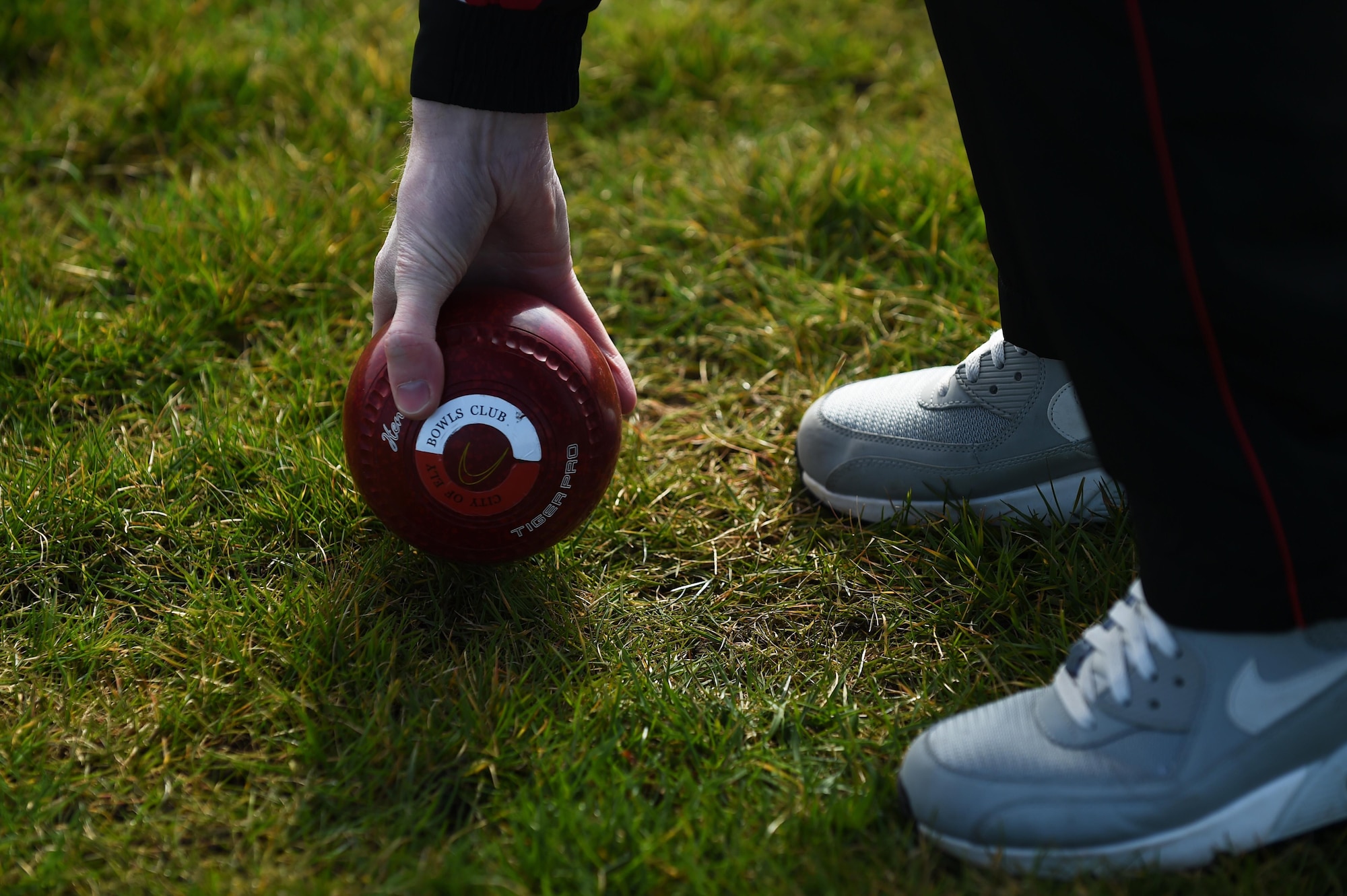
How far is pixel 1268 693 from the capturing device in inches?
60.3

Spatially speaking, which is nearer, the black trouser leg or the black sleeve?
the black trouser leg

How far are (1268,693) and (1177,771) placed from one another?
0.17 m

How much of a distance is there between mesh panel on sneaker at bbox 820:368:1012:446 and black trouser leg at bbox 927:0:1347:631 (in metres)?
0.70

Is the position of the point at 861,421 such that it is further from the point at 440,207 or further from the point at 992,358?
the point at 440,207

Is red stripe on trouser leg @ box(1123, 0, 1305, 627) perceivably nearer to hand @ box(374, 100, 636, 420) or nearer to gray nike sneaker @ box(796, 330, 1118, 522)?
gray nike sneaker @ box(796, 330, 1118, 522)

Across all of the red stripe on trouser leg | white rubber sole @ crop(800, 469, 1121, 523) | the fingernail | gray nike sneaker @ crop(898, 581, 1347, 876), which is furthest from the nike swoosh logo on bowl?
the fingernail

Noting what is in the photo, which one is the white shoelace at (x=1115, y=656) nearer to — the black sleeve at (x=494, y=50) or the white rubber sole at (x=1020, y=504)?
the white rubber sole at (x=1020, y=504)

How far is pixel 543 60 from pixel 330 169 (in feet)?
5.87

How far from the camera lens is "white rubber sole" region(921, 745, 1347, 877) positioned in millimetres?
1540

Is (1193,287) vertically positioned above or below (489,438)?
above

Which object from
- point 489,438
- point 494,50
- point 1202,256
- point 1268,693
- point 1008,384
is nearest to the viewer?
point 1202,256

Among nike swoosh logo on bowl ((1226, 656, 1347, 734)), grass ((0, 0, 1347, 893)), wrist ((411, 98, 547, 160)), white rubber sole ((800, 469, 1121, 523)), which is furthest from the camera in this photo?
white rubber sole ((800, 469, 1121, 523))

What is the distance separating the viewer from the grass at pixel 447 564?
1644 millimetres

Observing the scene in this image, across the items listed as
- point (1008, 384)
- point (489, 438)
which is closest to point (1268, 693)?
point (1008, 384)
